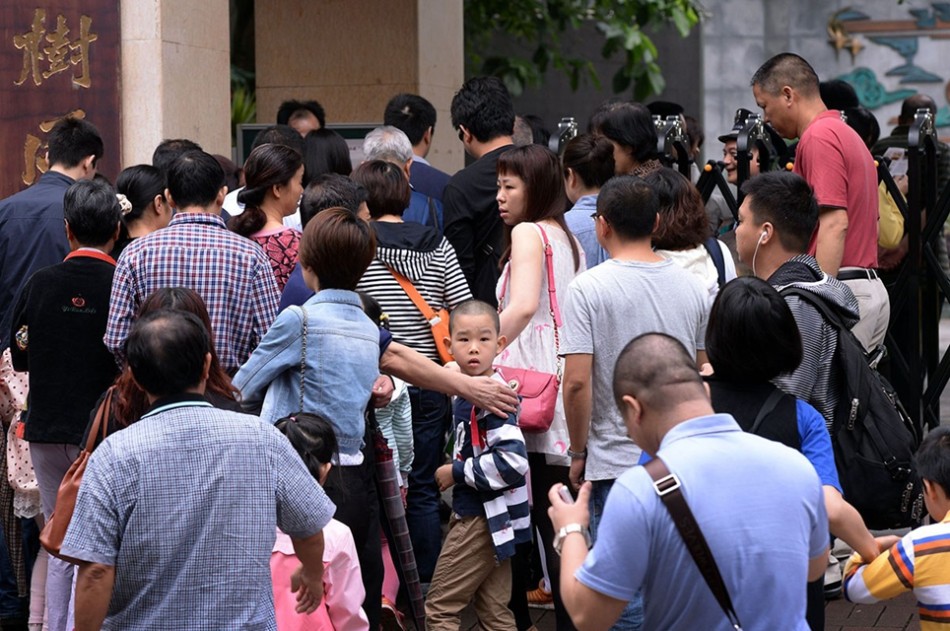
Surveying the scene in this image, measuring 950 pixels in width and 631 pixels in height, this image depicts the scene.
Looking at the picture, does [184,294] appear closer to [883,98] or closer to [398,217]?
[398,217]

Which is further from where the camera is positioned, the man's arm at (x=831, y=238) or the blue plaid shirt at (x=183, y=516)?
the man's arm at (x=831, y=238)

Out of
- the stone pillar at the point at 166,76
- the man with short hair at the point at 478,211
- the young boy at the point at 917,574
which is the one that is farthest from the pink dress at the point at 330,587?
the stone pillar at the point at 166,76

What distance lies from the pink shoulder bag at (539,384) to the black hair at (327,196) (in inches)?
27.7

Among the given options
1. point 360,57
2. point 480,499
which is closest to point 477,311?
point 480,499

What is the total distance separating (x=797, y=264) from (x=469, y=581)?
69.4 inches

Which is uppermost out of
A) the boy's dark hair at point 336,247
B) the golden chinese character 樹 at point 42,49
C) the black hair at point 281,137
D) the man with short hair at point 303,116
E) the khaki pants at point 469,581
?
the golden chinese character 樹 at point 42,49

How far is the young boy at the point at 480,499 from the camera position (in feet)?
18.6

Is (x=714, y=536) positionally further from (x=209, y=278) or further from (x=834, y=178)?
(x=834, y=178)

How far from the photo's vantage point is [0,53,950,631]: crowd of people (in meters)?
3.35

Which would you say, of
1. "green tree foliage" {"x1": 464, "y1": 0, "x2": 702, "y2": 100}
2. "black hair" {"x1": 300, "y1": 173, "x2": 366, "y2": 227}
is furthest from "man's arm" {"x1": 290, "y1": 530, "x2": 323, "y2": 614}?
"green tree foliage" {"x1": 464, "y1": 0, "x2": 702, "y2": 100}

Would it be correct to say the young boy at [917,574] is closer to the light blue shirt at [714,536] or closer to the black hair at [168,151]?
the light blue shirt at [714,536]

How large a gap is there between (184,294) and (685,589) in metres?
2.00

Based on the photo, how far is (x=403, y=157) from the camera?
759 centimetres

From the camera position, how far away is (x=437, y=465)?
6.86 metres
